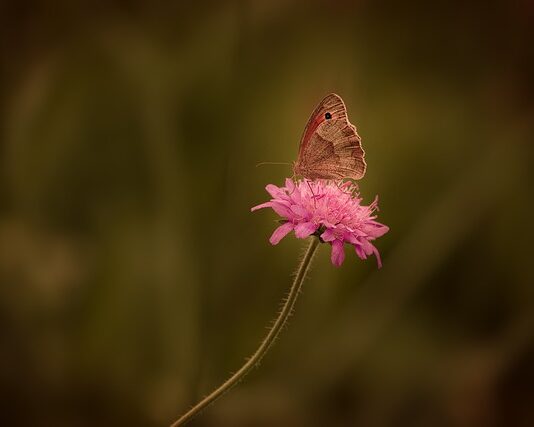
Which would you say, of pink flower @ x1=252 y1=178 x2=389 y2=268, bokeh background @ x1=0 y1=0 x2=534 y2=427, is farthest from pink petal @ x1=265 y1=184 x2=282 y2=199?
bokeh background @ x1=0 y1=0 x2=534 y2=427

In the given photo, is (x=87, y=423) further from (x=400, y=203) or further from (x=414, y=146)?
(x=414, y=146)

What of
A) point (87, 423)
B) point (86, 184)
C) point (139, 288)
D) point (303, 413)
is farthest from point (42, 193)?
point (303, 413)

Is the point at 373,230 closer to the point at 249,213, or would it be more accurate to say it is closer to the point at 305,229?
the point at 305,229

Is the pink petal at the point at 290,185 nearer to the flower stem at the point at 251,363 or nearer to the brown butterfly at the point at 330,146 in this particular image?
the brown butterfly at the point at 330,146

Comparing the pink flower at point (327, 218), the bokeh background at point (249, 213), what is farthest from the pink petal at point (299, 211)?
the bokeh background at point (249, 213)

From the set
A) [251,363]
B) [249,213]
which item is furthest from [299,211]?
[249,213]
